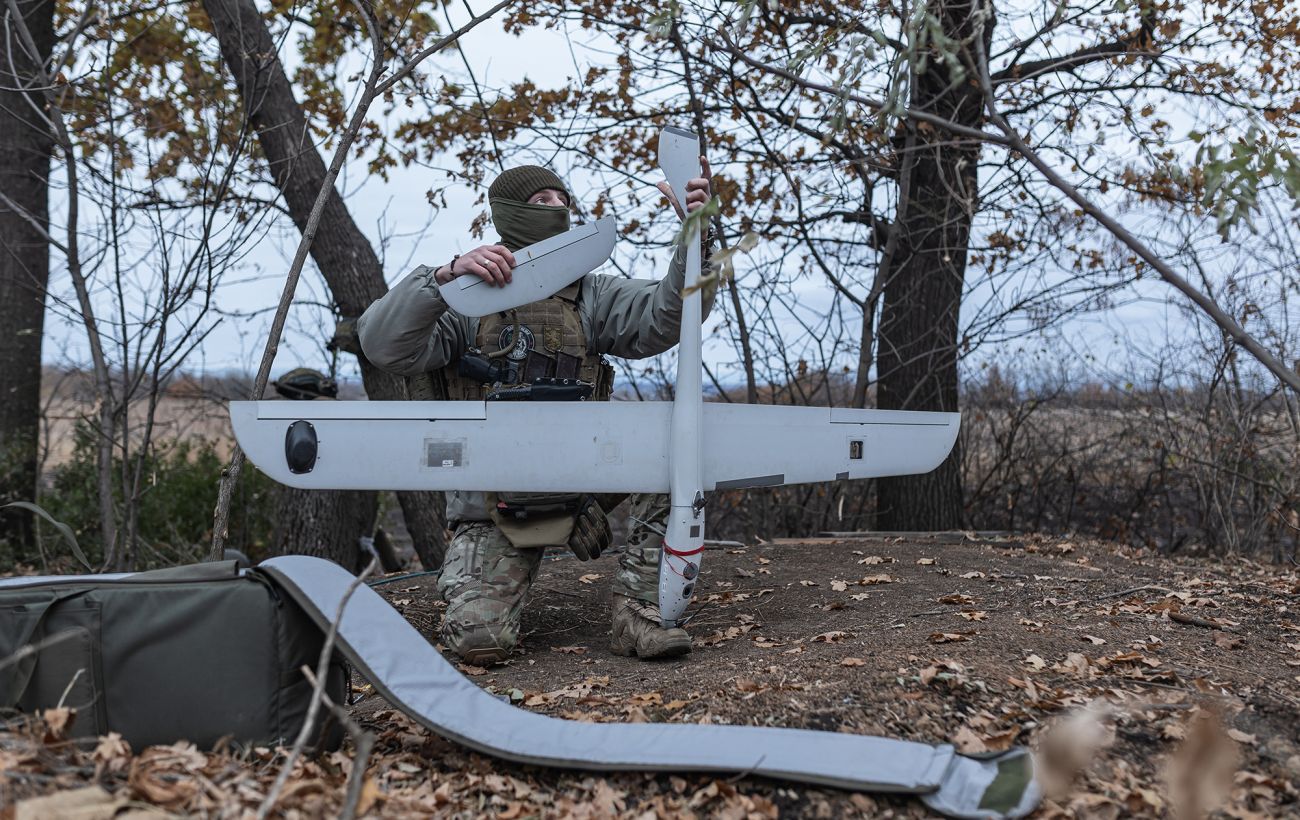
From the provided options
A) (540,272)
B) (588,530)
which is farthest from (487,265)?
(588,530)

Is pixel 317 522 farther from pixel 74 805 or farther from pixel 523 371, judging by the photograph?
pixel 74 805

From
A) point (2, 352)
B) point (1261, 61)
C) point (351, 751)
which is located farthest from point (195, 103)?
point (1261, 61)

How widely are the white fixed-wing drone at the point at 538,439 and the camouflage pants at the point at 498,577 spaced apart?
29 cm

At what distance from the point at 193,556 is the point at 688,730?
5739 millimetres

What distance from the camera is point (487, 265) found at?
3.07 metres

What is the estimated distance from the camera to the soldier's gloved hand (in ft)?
11.7

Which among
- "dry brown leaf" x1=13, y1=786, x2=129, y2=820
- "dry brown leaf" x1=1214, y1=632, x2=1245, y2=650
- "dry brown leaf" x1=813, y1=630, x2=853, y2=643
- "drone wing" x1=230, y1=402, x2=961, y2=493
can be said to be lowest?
"dry brown leaf" x1=13, y1=786, x2=129, y2=820

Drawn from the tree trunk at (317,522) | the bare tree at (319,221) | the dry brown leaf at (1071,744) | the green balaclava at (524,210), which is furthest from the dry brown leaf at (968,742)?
the tree trunk at (317,522)

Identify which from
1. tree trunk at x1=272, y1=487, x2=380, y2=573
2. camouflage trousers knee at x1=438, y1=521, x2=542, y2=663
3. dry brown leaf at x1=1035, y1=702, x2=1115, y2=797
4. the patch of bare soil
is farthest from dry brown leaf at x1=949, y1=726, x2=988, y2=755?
tree trunk at x1=272, y1=487, x2=380, y2=573

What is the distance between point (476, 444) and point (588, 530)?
0.63 m

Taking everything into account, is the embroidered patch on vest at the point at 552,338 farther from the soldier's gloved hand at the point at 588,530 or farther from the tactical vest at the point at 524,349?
the soldier's gloved hand at the point at 588,530

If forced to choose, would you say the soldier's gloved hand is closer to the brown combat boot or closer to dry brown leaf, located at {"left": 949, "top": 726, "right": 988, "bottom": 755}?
the brown combat boot

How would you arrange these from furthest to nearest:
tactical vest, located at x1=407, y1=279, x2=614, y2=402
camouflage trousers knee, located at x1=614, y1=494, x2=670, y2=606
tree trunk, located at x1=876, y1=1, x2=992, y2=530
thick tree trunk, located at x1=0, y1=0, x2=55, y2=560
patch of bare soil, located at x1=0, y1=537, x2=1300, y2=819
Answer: thick tree trunk, located at x1=0, y1=0, x2=55, y2=560 → tree trunk, located at x1=876, y1=1, x2=992, y2=530 → tactical vest, located at x1=407, y1=279, x2=614, y2=402 → camouflage trousers knee, located at x1=614, y1=494, x2=670, y2=606 → patch of bare soil, located at x1=0, y1=537, x2=1300, y2=819

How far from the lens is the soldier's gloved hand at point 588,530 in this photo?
3.58m
